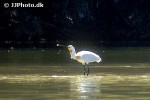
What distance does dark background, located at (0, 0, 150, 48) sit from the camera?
49438mm

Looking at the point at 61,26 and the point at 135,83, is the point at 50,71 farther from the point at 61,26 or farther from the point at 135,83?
the point at 61,26

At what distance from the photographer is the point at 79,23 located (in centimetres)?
5359

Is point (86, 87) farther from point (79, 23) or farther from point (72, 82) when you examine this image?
point (79, 23)

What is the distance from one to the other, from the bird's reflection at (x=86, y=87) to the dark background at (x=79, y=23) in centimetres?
2828

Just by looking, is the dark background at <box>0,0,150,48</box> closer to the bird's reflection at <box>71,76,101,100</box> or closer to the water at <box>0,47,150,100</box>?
the water at <box>0,47,150,100</box>

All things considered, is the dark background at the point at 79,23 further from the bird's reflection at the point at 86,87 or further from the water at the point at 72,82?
the bird's reflection at the point at 86,87

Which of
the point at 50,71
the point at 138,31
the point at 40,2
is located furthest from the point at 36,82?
the point at 138,31

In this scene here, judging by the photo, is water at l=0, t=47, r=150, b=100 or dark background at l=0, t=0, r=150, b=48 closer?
water at l=0, t=47, r=150, b=100

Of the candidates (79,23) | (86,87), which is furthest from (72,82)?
(79,23)

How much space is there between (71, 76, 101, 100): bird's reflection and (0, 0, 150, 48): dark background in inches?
1113

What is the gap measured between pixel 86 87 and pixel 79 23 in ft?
122

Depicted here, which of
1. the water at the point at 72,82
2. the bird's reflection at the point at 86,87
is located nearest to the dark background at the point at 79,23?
the water at the point at 72,82

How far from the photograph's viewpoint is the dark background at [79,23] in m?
49.4

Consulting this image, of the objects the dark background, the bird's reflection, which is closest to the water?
the bird's reflection
